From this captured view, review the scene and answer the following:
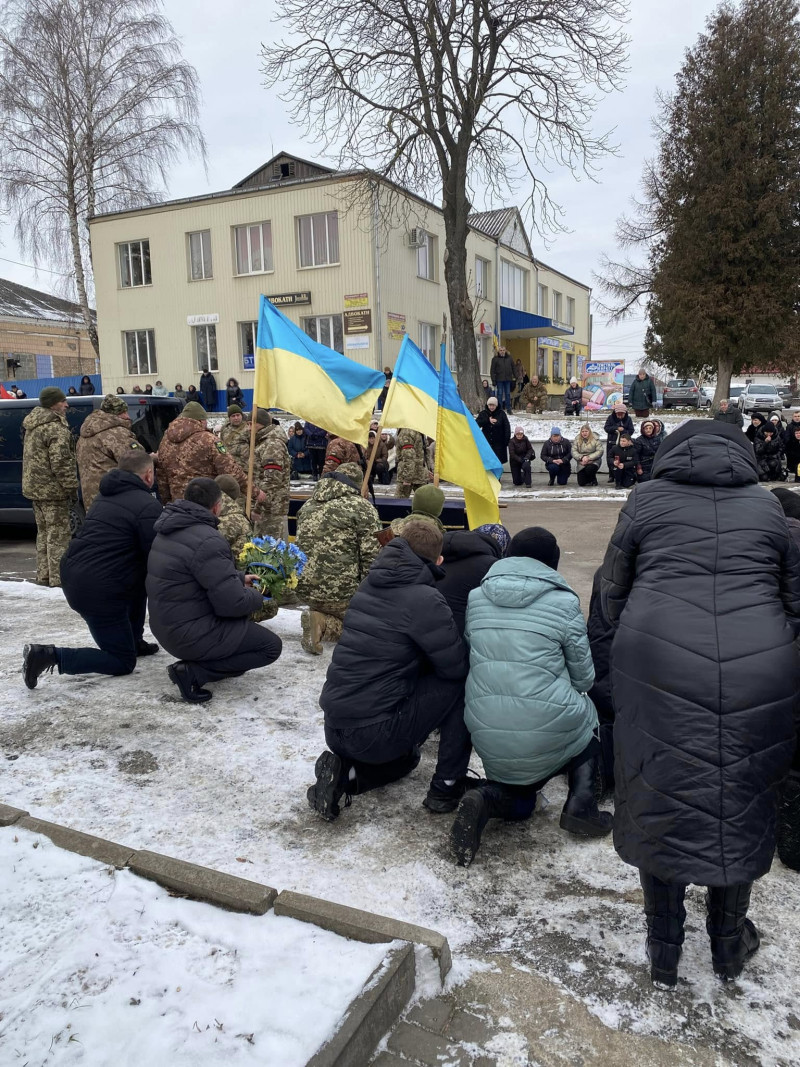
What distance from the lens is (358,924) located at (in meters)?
2.65

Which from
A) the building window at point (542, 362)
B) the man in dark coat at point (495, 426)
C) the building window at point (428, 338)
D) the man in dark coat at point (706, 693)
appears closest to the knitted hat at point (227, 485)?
the man in dark coat at point (706, 693)

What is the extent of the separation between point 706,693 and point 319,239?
25.3m

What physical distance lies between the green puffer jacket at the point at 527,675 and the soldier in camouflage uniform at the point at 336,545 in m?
2.46

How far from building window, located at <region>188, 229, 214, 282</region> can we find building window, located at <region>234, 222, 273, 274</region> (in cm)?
120

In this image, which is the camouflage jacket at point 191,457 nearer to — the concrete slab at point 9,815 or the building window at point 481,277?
the concrete slab at point 9,815

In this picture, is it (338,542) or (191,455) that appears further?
(191,455)

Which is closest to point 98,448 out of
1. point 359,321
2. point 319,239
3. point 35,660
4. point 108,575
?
point 108,575

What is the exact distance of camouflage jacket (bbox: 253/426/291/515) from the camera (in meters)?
8.91

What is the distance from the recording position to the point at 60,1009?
2.35 metres

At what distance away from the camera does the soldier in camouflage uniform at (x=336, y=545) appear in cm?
581

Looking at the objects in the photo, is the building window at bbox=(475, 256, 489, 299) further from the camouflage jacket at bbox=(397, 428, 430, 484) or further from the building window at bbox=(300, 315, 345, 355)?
→ the camouflage jacket at bbox=(397, 428, 430, 484)

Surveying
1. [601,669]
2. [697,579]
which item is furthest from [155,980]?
[601,669]

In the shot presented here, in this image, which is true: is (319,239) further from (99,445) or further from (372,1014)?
(372,1014)

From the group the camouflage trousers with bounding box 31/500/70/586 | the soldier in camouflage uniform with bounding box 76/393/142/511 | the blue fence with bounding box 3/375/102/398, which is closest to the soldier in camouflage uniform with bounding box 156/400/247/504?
the soldier in camouflage uniform with bounding box 76/393/142/511
